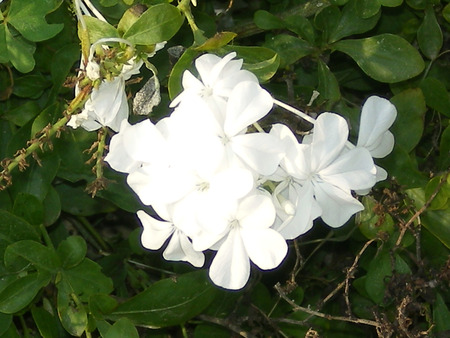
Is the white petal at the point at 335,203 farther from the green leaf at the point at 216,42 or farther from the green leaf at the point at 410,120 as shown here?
the green leaf at the point at 410,120

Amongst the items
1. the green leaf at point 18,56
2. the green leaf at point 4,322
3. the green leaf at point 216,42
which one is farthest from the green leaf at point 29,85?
the green leaf at point 216,42

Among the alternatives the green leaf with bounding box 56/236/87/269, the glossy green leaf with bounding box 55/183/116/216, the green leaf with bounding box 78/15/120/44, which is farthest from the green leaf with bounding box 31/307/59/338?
the green leaf with bounding box 78/15/120/44

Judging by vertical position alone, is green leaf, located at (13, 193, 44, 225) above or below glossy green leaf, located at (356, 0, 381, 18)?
below

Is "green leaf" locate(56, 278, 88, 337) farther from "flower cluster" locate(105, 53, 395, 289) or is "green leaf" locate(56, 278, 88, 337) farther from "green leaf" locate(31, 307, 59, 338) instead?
"flower cluster" locate(105, 53, 395, 289)

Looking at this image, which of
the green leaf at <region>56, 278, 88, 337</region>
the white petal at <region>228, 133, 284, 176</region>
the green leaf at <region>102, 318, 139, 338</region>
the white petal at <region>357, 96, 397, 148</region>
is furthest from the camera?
the green leaf at <region>56, 278, 88, 337</region>

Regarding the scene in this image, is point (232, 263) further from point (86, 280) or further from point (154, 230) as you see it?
point (86, 280)

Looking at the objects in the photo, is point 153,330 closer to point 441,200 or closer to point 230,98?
point 441,200

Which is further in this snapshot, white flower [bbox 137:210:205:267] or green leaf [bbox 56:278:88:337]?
green leaf [bbox 56:278:88:337]

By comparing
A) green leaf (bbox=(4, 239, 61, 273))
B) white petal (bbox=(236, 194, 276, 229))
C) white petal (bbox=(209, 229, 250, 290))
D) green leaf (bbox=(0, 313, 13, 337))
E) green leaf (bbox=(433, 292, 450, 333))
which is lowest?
green leaf (bbox=(433, 292, 450, 333))

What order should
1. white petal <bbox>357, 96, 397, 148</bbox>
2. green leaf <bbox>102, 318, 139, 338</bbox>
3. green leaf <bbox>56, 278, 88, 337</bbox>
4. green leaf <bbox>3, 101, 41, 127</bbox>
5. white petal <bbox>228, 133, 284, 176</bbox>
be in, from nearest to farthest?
white petal <bbox>228, 133, 284, 176</bbox>
white petal <bbox>357, 96, 397, 148</bbox>
green leaf <bbox>102, 318, 139, 338</bbox>
green leaf <bbox>56, 278, 88, 337</bbox>
green leaf <bbox>3, 101, 41, 127</bbox>
